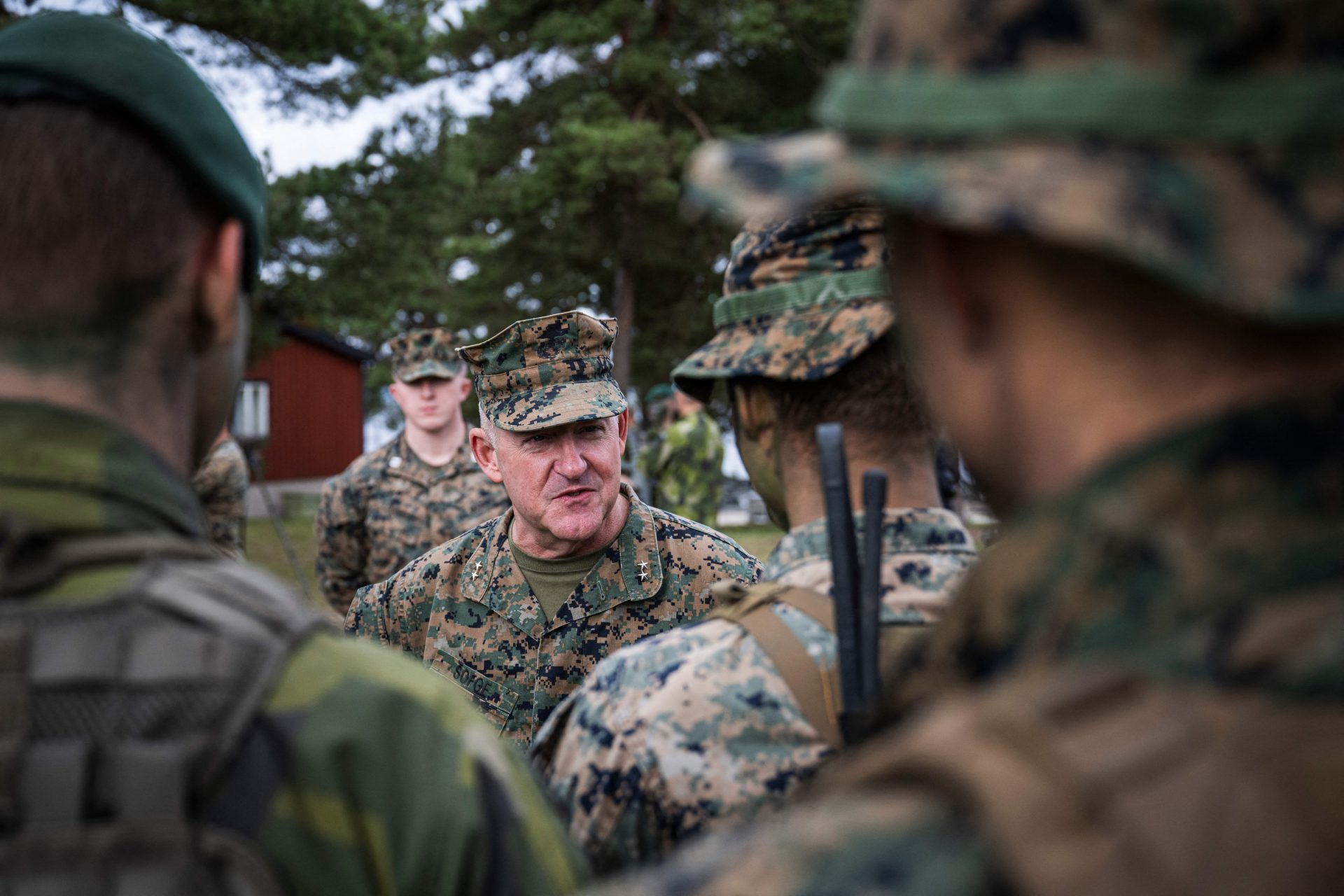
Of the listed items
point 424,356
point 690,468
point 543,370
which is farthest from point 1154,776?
point 690,468

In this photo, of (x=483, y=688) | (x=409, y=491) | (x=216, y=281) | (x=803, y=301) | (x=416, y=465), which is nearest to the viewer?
(x=216, y=281)

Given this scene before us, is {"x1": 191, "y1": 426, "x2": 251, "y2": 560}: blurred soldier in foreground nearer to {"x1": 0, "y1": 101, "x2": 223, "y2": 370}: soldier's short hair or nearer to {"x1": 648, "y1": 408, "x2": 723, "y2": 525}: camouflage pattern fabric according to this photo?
{"x1": 648, "y1": 408, "x2": 723, "y2": 525}: camouflage pattern fabric

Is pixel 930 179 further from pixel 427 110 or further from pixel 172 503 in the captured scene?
pixel 427 110

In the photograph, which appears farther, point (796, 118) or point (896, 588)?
point (796, 118)

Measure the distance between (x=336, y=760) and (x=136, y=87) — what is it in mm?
923

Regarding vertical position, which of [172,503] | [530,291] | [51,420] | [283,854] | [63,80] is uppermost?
[530,291]

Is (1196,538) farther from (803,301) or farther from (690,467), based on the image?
(690,467)

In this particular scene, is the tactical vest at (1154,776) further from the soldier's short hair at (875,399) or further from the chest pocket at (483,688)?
the chest pocket at (483,688)

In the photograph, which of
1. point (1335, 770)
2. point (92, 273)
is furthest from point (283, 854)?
point (1335, 770)

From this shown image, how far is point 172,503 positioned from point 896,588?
1.17 metres

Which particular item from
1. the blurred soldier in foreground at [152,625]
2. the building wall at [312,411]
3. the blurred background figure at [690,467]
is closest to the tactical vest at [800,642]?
the blurred soldier in foreground at [152,625]

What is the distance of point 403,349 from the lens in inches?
305

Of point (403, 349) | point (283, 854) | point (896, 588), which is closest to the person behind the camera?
point (283, 854)

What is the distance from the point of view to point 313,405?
3569cm
